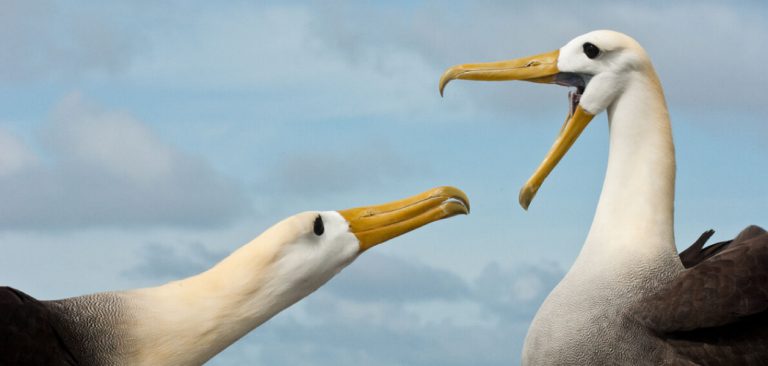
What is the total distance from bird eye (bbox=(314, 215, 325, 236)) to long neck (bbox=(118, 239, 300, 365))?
45cm

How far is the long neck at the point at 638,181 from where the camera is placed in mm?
9422

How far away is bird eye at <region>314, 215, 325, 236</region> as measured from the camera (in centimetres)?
802

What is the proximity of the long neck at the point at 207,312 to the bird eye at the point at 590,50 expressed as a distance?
10.8 feet

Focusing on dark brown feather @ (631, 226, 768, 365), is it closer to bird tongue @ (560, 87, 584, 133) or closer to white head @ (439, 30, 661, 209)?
white head @ (439, 30, 661, 209)

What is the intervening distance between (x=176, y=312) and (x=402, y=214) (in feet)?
5.53

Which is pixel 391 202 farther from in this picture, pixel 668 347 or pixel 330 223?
pixel 668 347

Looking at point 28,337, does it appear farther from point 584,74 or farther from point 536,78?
point 584,74

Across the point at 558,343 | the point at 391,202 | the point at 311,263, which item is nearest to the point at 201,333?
the point at 311,263

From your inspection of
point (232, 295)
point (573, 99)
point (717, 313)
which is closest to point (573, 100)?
point (573, 99)

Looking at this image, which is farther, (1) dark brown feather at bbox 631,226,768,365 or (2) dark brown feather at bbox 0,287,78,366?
(1) dark brown feather at bbox 631,226,768,365

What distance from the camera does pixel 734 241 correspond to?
1071 cm

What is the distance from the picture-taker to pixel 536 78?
9.87 m

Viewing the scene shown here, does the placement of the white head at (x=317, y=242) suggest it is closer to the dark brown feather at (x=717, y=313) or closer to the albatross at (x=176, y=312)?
the albatross at (x=176, y=312)

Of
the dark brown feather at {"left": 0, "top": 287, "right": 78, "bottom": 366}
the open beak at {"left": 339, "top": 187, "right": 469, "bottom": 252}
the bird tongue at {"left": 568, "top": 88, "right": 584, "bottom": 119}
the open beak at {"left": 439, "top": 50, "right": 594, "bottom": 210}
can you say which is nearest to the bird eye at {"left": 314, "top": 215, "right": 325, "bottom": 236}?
the open beak at {"left": 339, "top": 187, "right": 469, "bottom": 252}
